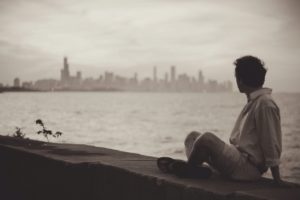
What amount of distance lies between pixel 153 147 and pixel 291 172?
1721 centimetres

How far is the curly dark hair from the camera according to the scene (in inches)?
175

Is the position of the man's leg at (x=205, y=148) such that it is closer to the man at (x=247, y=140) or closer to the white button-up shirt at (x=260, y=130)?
the man at (x=247, y=140)

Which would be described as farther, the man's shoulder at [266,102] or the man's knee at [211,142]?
the man's knee at [211,142]

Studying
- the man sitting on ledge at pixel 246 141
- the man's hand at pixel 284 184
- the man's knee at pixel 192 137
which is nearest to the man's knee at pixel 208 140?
the man sitting on ledge at pixel 246 141

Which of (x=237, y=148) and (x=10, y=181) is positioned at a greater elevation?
(x=237, y=148)

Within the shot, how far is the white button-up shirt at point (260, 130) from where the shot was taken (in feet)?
14.0

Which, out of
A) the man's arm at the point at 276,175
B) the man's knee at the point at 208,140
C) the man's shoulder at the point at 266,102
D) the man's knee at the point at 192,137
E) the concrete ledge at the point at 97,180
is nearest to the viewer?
the concrete ledge at the point at 97,180

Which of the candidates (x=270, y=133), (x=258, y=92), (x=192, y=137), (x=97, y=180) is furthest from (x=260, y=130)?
(x=97, y=180)

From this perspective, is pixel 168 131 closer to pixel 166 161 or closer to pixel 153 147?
pixel 153 147

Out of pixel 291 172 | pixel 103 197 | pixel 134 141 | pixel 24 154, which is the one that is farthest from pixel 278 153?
pixel 134 141

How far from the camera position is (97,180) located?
5090 millimetres

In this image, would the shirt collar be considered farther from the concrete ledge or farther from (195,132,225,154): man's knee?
the concrete ledge

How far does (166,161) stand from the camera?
15.8 feet

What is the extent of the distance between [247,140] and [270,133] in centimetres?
31
